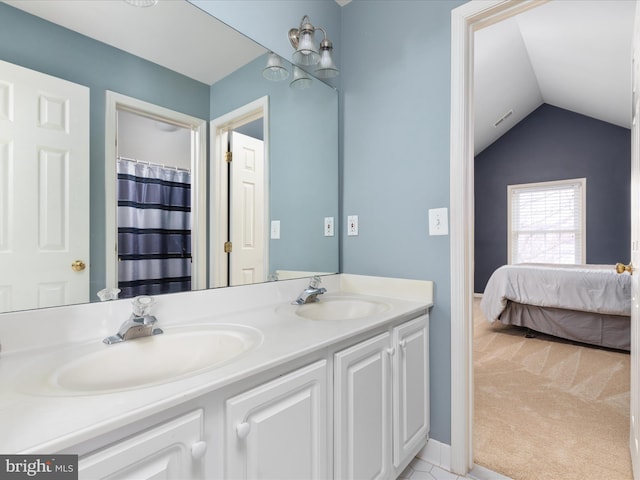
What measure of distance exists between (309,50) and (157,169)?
0.89 metres

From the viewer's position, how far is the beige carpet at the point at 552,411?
5.18 feet

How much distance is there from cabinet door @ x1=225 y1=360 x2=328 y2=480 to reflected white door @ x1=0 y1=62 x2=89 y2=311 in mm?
613

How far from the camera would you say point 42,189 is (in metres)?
0.92

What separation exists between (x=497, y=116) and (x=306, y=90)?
14.4 ft

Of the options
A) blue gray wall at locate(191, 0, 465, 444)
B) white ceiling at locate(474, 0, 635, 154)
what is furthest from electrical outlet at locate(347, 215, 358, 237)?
white ceiling at locate(474, 0, 635, 154)

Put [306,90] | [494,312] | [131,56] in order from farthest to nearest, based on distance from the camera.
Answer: [494,312]
[306,90]
[131,56]

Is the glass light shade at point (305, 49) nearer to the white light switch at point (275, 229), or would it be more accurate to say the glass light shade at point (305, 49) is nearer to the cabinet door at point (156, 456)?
the white light switch at point (275, 229)

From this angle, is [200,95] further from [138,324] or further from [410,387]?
[410,387]

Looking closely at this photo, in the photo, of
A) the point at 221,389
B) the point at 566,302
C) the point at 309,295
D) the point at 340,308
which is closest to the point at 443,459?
the point at 340,308

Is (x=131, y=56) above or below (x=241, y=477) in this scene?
above

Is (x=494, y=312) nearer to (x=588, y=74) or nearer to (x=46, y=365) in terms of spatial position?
(x=588, y=74)

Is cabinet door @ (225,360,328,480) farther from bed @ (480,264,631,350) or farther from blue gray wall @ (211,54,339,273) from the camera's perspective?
bed @ (480,264,631,350)

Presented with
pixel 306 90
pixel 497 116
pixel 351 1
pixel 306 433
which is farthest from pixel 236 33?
pixel 497 116

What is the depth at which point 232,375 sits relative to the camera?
71 cm
